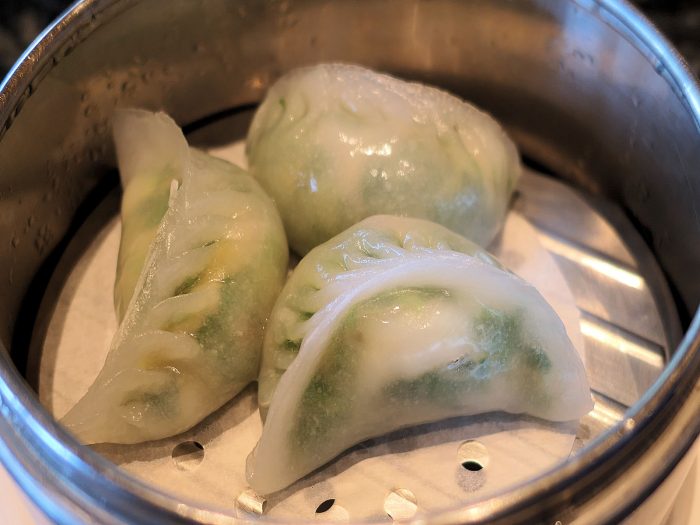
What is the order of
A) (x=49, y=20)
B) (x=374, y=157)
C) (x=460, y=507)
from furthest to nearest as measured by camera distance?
1. (x=49, y=20)
2. (x=374, y=157)
3. (x=460, y=507)

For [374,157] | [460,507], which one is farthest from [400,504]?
[374,157]

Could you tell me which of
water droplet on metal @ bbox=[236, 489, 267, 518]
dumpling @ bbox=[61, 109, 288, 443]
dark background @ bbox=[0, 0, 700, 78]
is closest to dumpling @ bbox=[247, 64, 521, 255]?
dumpling @ bbox=[61, 109, 288, 443]

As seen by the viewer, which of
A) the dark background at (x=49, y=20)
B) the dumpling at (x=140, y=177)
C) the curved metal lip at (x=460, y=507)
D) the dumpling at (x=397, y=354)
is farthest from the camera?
the dark background at (x=49, y=20)

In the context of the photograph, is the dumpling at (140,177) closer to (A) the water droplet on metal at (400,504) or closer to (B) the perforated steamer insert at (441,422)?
(B) the perforated steamer insert at (441,422)

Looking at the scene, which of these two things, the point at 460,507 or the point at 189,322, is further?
the point at 189,322

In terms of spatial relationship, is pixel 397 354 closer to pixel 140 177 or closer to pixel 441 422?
pixel 441 422

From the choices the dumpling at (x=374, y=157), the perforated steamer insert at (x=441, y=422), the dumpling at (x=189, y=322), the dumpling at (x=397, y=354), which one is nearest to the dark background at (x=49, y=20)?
the perforated steamer insert at (x=441, y=422)

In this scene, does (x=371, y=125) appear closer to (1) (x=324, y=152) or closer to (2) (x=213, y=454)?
(1) (x=324, y=152)
